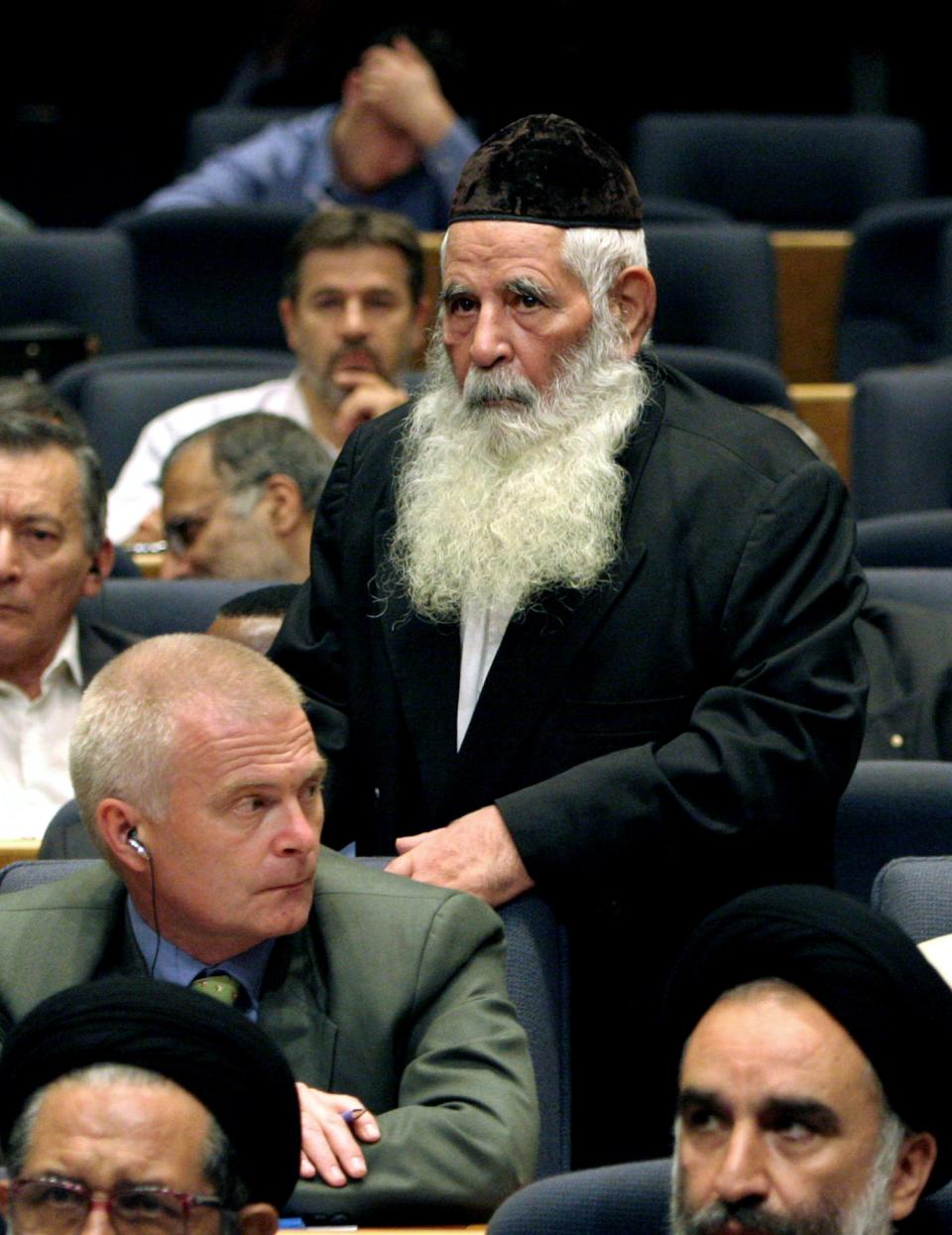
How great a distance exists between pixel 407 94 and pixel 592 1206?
4417 mm

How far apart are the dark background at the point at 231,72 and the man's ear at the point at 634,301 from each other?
16.6 feet

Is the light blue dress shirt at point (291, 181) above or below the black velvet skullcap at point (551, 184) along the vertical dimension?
below

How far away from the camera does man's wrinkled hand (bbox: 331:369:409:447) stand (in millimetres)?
4559

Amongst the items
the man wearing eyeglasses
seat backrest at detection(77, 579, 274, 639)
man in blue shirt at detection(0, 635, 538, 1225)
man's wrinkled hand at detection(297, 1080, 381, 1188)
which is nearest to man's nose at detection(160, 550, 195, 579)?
the man wearing eyeglasses

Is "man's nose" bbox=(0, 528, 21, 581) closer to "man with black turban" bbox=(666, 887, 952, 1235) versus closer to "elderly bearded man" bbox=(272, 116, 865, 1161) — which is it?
"elderly bearded man" bbox=(272, 116, 865, 1161)

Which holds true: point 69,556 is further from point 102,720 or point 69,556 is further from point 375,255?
point 375,255

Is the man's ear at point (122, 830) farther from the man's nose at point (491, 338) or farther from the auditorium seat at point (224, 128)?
the auditorium seat at point (224, 128)

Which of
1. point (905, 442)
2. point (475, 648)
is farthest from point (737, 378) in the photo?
point (475, 648)

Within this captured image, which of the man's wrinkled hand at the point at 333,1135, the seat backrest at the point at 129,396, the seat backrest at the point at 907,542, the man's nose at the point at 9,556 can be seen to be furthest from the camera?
the seat backrest at the point at 129,396

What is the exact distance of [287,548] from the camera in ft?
13.5

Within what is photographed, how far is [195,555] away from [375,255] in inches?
41.9

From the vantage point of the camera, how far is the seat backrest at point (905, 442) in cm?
476

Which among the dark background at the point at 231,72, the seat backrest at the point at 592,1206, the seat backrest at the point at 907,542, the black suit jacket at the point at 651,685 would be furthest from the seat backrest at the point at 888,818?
the dark background at the point at 231,72

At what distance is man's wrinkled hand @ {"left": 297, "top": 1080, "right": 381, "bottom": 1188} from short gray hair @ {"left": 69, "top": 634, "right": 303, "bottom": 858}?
1.13 feet
